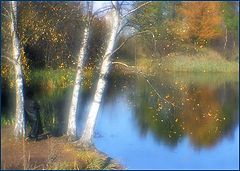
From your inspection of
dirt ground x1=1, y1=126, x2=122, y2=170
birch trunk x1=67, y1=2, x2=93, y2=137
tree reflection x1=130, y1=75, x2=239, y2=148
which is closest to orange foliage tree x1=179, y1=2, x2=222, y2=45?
tree reflection x1=130, y1=75, x2=239, y2=148

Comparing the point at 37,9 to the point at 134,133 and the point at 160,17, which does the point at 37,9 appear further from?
the point at 134,133

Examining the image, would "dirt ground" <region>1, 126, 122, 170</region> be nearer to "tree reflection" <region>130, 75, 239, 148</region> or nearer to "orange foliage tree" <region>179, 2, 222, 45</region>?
"tree reflection" <region>130, 75, 239, 148</region>

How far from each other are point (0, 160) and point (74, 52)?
3.07 metres

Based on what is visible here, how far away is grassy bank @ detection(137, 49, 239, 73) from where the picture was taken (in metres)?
8.96

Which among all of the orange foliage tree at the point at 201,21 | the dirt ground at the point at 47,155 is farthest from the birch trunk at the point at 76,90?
the orange foliage tree at the point at 201,21

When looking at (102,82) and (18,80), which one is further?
(102,82)

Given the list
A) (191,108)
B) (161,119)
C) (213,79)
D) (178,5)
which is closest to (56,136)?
(161,119)

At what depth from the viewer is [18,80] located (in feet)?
25.9

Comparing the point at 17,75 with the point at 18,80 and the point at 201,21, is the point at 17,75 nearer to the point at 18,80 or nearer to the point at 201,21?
the point at 18,80

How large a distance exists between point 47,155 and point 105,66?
6.41 ft

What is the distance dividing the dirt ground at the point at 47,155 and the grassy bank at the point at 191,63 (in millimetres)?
1936

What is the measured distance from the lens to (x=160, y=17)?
29.9ft

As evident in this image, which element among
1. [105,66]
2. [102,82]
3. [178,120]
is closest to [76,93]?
[102,82]

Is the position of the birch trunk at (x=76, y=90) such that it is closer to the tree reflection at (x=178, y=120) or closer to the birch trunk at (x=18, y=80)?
the birch trunk at (x=18, y=80)
